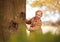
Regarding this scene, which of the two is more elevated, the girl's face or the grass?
the girl's face

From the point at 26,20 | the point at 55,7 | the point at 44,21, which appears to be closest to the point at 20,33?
the point at 26,20

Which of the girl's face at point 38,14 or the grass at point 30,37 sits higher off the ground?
the girl's face at point 38,14

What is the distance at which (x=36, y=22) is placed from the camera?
5.06 feet

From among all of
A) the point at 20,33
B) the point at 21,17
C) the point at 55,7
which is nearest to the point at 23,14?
the point at 21,17

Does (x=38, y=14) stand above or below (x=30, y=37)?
above

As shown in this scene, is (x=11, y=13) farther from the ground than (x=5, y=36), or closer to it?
farther from the ground

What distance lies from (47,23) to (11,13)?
31 cm

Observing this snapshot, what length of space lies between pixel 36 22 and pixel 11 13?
22 centimetres

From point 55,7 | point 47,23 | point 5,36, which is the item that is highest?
Answer: point 55,7

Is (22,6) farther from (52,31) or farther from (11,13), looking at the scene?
(52,31)

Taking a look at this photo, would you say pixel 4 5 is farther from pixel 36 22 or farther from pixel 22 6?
pixel 36 22

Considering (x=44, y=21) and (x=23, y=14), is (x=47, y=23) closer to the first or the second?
(x=44, y=21)

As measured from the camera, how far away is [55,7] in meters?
1.53

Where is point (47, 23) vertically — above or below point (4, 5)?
below
